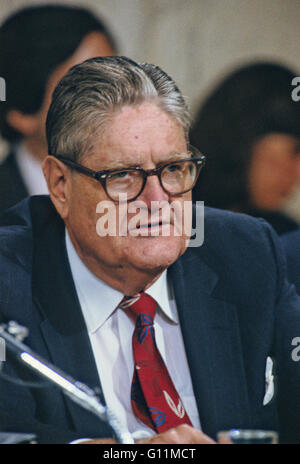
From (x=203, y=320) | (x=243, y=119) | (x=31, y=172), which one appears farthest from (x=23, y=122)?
(x=203, y=320)

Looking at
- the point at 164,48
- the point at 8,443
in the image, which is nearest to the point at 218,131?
the point at 164,48

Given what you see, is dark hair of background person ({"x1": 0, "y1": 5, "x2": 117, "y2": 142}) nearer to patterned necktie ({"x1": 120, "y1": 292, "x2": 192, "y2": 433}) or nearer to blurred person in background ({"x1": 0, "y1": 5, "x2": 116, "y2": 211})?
blurred person in background ({"x1": 0, "y1": 5, "x2": 116, "y2": 211})

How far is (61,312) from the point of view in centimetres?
172

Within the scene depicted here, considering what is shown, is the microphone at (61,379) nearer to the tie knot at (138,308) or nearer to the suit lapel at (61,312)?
the suit lapel at (61,312)

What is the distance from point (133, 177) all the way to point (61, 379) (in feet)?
1.96

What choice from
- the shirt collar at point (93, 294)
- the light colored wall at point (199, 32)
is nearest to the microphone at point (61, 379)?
the shirt collar at point (93, 294)

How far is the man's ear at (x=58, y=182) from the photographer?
171 centimetres

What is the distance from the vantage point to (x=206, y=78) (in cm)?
196

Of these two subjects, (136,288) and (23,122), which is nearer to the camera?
(136,288)

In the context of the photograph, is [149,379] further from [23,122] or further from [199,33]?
[199,33]

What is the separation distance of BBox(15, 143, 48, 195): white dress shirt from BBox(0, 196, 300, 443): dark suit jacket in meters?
0.03

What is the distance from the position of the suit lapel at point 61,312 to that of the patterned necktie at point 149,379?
0.43 feet

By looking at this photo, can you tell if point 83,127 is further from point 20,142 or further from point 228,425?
point 228,425

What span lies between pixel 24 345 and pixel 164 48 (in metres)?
1.03
